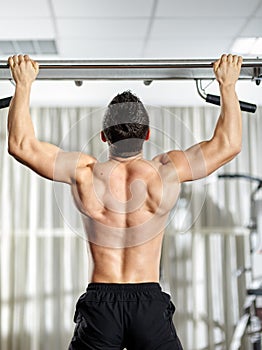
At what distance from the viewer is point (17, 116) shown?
1.98 meters

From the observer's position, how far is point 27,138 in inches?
77.7

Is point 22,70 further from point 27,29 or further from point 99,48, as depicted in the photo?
point 99,48

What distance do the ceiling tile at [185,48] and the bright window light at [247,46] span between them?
0.07 m

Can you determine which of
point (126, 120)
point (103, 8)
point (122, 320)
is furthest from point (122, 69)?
point (103, 8)

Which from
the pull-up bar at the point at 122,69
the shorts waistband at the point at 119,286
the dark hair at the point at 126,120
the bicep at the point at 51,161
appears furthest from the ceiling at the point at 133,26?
the shorts waistband at the point at 119,286

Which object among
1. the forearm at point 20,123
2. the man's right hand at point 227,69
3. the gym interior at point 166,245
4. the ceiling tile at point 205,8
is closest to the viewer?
the forearm at point 20,123

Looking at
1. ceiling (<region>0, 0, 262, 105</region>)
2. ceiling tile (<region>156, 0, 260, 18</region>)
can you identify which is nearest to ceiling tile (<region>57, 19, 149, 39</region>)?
ceiling (<region>0, 0, 262, 105</region>)

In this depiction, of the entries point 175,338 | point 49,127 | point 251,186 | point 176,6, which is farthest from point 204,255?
point 175,338

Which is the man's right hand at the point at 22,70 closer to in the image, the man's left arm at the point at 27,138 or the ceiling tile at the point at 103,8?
the man's left arm at the point at 27,138

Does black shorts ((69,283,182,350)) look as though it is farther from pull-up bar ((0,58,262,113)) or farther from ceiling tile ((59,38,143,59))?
ceiling tile ((59,38,143,59))

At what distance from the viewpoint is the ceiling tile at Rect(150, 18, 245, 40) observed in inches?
156

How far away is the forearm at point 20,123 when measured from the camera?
1.97 metres

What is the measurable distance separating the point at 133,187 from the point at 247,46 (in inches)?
107

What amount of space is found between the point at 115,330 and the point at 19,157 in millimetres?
602
